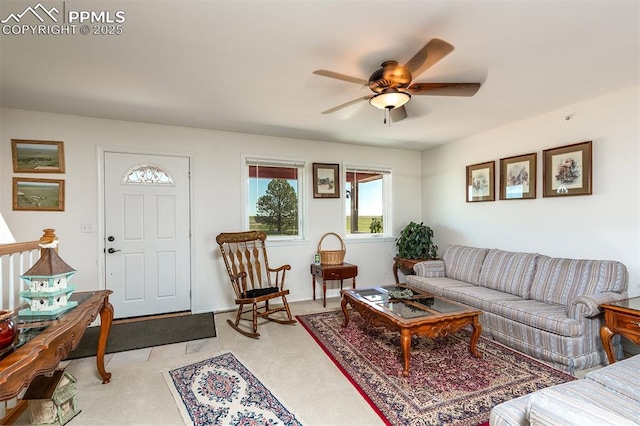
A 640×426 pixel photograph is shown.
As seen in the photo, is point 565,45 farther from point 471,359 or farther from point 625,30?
point 471,359

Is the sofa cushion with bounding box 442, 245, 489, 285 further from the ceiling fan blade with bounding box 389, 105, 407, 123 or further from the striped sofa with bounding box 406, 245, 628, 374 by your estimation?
the ceiling fan blade with bounding box 389, 105, 407, 123

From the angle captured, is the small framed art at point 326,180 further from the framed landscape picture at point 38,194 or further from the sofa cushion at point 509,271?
the framed landscape picture at point 38,194

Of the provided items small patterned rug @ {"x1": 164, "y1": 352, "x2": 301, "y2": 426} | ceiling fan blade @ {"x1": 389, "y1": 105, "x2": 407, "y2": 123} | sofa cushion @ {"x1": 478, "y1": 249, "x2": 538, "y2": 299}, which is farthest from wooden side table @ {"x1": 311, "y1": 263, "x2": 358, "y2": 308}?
ceiling fan blade @ {"x1": 389, "y1": 105, "x2": 407, "y2": 123}

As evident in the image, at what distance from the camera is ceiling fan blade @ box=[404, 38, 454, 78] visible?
5.37 feet

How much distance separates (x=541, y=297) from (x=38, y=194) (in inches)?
213

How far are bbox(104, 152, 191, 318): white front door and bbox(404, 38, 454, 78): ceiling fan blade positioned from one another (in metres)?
3.04

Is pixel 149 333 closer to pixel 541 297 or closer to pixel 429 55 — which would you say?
pixel 429 55

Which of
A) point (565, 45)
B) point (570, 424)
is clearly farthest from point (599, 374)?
point (565, 45)

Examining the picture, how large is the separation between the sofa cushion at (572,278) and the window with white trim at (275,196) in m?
2.97

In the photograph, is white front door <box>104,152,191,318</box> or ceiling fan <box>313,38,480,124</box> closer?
ceiling fan <box>313,38,480,124</box>

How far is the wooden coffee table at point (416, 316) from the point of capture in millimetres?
2291

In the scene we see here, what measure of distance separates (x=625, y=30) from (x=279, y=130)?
3239 mm

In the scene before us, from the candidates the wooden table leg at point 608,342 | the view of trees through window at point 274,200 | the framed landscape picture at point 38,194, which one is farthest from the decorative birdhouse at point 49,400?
the wooden table leg at point 608,342

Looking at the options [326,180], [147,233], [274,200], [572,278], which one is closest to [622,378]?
[572,278]
